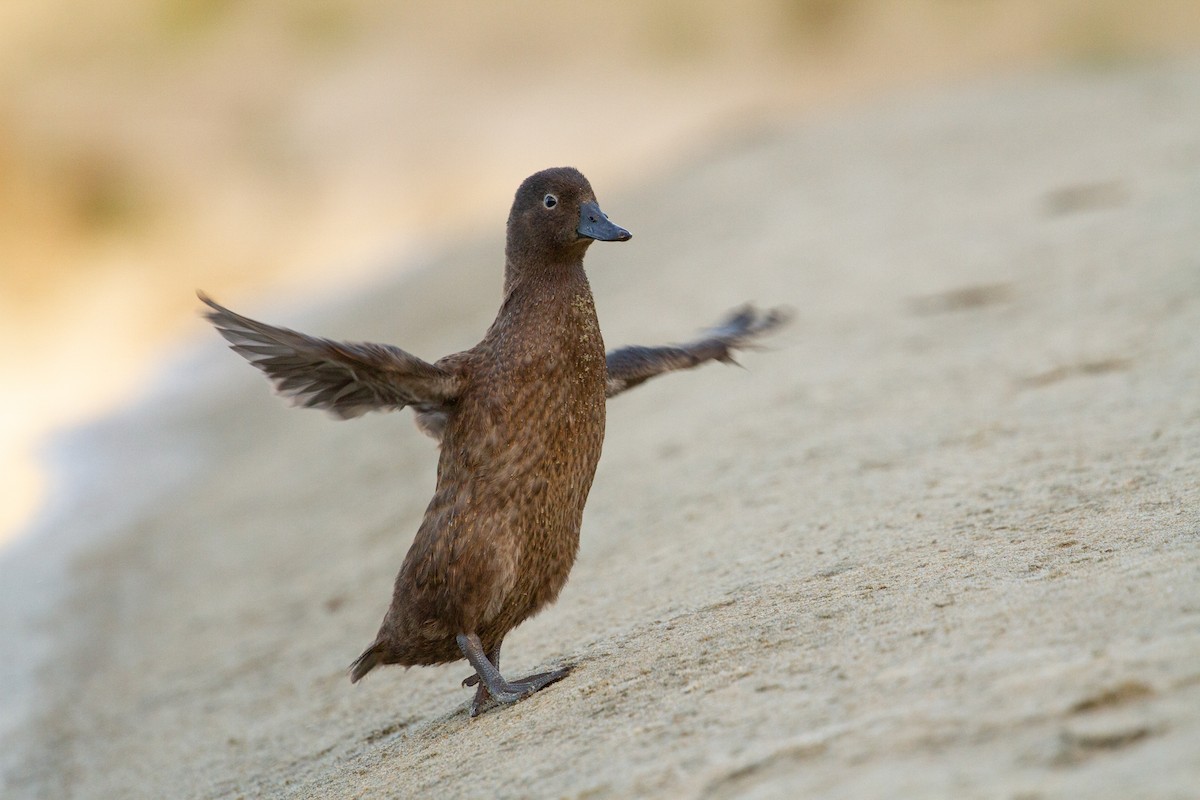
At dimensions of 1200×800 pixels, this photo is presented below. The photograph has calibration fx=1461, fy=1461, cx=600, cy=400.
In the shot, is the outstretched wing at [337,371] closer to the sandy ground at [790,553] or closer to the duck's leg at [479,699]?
the duck's leg at [479,699]

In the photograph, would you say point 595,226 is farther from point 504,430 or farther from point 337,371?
point 337,371

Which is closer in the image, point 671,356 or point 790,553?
point 790,553

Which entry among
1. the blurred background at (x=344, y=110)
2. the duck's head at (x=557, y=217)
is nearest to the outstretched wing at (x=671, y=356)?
the duck's head at (x=557, y=217)

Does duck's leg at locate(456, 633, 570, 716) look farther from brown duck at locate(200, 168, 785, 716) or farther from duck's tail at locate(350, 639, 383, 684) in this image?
duck's tail at locate(350, 639, 383, 684)

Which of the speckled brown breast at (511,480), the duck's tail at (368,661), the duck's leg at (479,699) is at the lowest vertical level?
the duck's leg at (479,699)

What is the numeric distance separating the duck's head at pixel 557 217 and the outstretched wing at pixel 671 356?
1.91ft

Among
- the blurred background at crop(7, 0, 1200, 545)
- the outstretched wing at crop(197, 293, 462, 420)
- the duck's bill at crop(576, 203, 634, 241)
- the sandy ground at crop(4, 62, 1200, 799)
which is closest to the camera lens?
the sandy ground at crop(4, 62, 1200, 799)

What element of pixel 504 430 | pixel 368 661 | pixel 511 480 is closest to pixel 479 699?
pixel 368 661

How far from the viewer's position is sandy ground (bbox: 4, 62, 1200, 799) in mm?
3088

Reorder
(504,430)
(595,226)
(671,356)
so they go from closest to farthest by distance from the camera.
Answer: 1. (504,430)
2. (595,226)
3. (671,356)

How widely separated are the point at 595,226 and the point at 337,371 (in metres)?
0.94

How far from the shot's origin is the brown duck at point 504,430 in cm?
439

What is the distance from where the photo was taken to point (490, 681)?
4.38m

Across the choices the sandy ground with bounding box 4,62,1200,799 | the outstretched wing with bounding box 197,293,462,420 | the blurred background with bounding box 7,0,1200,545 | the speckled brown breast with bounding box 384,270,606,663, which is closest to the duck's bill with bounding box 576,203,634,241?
the speckled brown breast with bounding box 384,270,606,663
